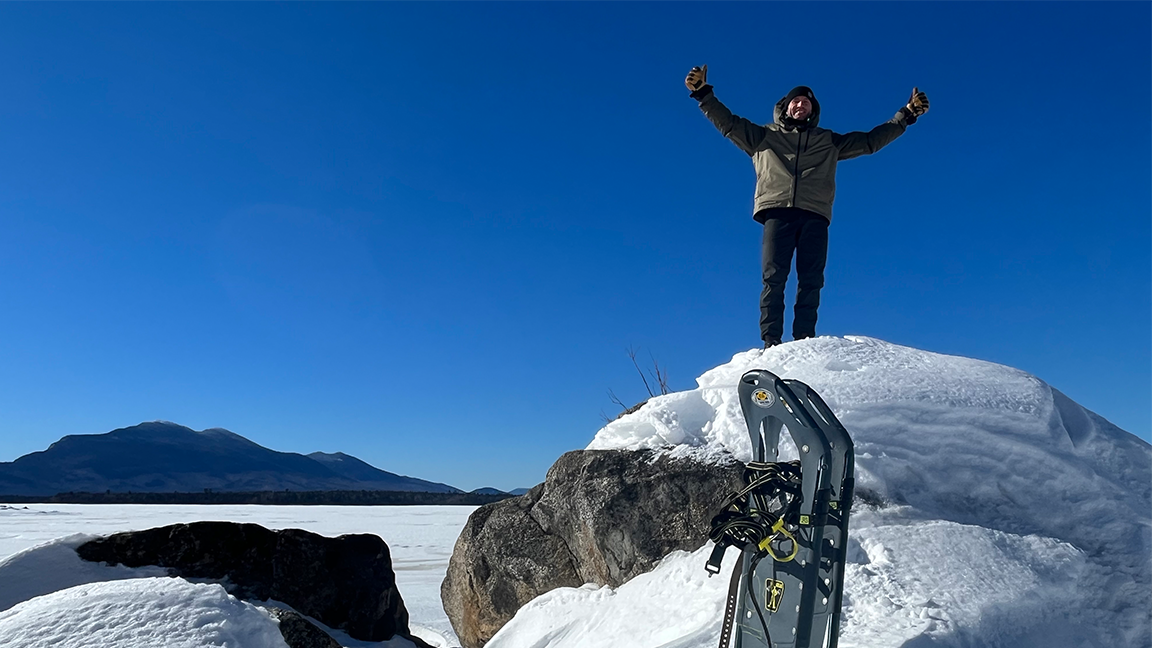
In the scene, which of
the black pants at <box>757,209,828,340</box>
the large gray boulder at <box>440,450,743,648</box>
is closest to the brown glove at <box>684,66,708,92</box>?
the black pants at <box>757,209,828,340</box>

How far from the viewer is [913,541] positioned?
405cm

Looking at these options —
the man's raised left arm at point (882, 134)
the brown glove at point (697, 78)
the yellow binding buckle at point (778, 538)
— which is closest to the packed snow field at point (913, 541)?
the yellow binding buckle at point (778, 538)

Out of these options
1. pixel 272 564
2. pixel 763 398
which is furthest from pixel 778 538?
pixel 272 564

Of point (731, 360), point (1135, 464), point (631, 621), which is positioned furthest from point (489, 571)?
point (1135, 464)

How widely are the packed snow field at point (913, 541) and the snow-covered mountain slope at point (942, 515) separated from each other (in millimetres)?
10

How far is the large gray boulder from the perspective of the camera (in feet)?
16.1

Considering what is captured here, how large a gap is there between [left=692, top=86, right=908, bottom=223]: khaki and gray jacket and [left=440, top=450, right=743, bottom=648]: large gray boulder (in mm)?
2254

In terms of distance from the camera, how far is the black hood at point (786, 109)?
5.99 m

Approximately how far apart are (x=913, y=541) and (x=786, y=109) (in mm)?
3546

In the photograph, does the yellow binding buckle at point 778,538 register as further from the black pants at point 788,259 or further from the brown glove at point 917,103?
the brown glove at point 917,103

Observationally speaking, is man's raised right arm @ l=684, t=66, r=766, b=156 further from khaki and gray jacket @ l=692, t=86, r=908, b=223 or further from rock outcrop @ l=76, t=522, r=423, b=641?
rock outcrop @ l=76, t=522, r=423, b=641

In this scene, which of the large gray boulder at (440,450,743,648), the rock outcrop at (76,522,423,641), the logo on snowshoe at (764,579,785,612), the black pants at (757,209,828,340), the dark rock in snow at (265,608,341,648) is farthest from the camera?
the rock outcrop at (76,522,423,641)

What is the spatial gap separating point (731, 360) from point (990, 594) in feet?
8.48

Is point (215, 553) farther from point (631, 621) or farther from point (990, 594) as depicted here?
point (990, 594)
